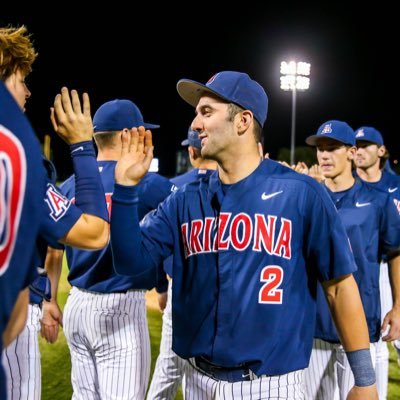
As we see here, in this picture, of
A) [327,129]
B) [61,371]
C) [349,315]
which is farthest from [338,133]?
[61,371]

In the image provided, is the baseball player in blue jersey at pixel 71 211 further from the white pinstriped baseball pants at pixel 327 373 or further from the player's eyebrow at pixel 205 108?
the white pinstriped baseball pants at pixel 327 373

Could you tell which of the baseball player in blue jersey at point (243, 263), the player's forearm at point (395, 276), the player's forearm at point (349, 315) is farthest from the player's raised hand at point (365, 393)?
the player's forearm at point (395, 276)

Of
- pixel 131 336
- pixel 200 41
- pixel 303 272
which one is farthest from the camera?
pixel 200 41

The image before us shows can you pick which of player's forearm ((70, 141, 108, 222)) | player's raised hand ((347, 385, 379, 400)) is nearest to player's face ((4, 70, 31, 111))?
player's forearm ((70, 141, 108, 222))

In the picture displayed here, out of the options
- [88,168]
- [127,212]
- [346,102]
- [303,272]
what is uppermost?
[88,168]

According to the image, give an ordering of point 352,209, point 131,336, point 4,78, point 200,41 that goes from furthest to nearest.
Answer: point 200,41 → point 352,209 → point 131,336 → point 4,78

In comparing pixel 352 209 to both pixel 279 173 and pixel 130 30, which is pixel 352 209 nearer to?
pixel 279 173

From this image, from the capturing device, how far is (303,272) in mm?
2242

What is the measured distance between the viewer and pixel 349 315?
7.28ft

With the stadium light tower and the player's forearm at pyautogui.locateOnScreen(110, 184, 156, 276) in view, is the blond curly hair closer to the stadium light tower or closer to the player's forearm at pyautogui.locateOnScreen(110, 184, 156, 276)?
the player's forearm at pyautogui.locateOnScreen(110, 184, 156, 276)

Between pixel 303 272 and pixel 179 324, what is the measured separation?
570 mm

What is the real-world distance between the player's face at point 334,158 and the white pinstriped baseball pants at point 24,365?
2.20m

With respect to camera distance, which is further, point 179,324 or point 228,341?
point 179,324

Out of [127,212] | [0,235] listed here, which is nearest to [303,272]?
[127,212]
